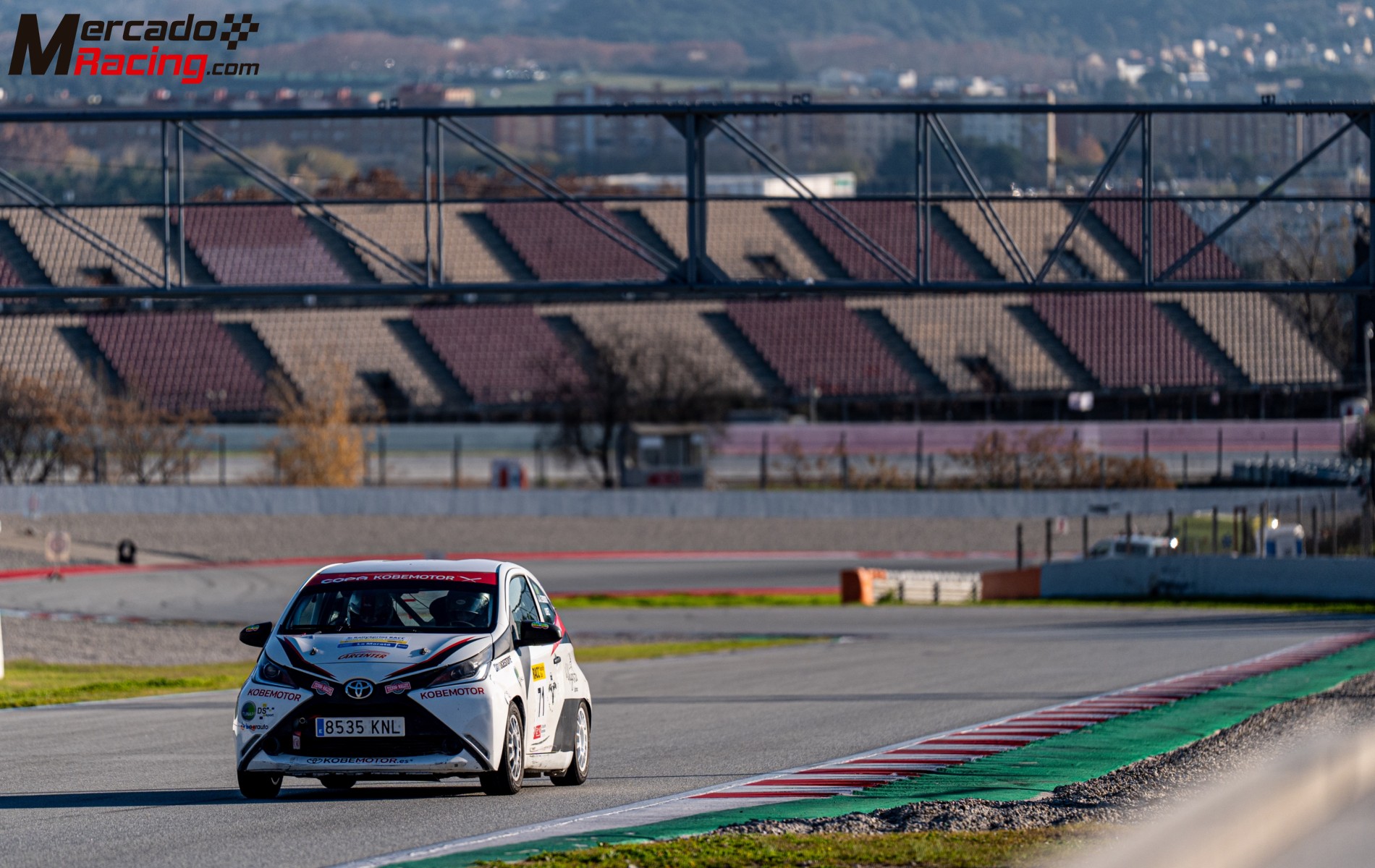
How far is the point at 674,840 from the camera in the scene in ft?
29.0

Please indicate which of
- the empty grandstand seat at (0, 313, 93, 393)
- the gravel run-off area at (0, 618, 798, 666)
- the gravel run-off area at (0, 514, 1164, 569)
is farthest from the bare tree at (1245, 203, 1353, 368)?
the gravel run-off area at (0, 618, 798, 666)

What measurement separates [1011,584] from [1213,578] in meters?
6.02

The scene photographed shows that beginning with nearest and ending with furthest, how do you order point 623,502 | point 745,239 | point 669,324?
point 623,502 → point 669,324 → point 745,239

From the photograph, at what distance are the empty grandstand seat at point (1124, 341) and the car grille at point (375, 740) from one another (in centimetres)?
6505

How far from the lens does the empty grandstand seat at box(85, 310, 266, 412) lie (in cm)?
6344

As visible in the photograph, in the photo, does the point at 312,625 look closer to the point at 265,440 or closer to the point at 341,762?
the point at 341,762

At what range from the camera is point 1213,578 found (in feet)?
130

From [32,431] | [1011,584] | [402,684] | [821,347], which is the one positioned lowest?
[1011,584]

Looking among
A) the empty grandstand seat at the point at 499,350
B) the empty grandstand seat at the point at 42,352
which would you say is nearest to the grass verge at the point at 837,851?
the empty grandstand seat at the point at 42,352

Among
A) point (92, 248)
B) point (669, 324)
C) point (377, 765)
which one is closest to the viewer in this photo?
point (377, 765)

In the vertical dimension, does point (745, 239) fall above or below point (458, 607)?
above

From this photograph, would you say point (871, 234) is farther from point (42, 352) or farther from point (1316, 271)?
point (42, 352)

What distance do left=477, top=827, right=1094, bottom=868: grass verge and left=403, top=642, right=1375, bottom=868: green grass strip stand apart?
14.2 inches

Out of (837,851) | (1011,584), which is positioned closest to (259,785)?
(837,851)
